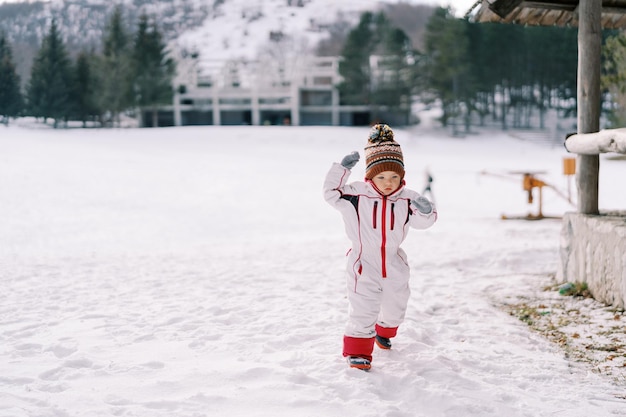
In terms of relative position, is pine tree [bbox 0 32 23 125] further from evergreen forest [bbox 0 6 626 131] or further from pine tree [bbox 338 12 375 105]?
pine tree [bbox 338 12 375 105]

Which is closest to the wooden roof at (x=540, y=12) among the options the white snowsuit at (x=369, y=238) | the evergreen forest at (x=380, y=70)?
the white snowsuit at (x=369, y=238)

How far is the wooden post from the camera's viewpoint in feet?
20.2

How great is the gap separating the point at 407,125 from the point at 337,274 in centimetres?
5022

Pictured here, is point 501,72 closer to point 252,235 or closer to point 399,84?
point 399,84

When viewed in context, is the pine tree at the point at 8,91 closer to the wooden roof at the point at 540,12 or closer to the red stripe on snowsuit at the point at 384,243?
the wooden roof at the point at 540,12

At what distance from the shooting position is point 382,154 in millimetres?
3895

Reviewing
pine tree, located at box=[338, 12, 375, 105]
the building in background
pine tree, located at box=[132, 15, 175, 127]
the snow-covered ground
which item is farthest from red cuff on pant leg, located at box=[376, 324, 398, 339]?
pine tree, located at box=[132, 15, 175, 127]

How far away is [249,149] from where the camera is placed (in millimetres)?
38156

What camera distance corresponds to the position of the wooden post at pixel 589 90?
6.17 metres

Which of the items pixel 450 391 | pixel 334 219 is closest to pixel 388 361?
pixel 450 391

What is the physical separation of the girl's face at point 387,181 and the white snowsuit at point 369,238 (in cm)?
5

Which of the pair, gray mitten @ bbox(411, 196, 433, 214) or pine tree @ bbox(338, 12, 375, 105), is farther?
pine tree @ bbox(338, 12, 375, 105)

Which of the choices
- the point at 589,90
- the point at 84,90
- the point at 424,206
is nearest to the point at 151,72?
the point at 84,90

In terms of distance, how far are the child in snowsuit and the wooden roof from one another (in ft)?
11.6
